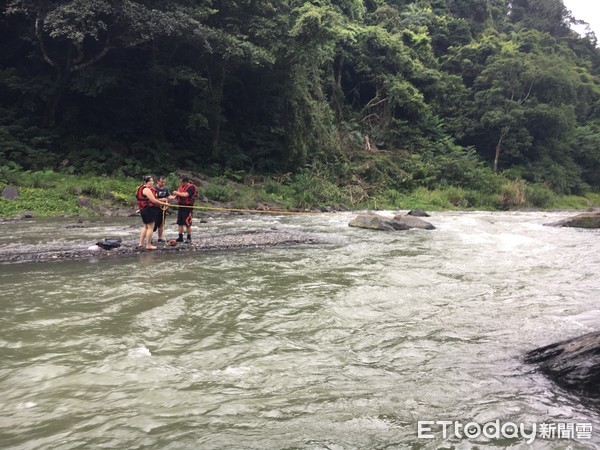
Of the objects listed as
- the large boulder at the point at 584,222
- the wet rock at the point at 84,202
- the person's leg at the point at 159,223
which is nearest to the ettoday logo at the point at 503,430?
the person's leg at the point at 159,223

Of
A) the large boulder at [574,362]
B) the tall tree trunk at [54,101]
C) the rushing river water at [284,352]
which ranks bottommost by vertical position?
the rushing river water at [284,352]

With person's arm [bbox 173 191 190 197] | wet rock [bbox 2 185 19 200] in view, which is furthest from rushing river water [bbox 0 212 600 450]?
wet rock [bbox 2 185 19 200]

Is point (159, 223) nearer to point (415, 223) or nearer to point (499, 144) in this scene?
point (415, 223)

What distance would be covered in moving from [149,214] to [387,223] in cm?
847

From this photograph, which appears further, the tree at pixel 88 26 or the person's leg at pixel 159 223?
the tree at pixel 88 26

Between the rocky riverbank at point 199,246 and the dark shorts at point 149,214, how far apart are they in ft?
2.30

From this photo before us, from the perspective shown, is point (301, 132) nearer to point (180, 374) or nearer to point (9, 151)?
point (9, 151)

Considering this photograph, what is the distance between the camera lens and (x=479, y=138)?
3700 cm

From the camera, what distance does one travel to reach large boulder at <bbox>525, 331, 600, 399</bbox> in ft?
12.7

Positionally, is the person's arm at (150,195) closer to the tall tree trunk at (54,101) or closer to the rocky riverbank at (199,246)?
the rocky riverbank at (199,246)

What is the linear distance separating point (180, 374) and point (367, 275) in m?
4.86

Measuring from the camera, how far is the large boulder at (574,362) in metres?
3.86

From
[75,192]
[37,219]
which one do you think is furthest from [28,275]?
[75,192]

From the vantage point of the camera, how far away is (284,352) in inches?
186
